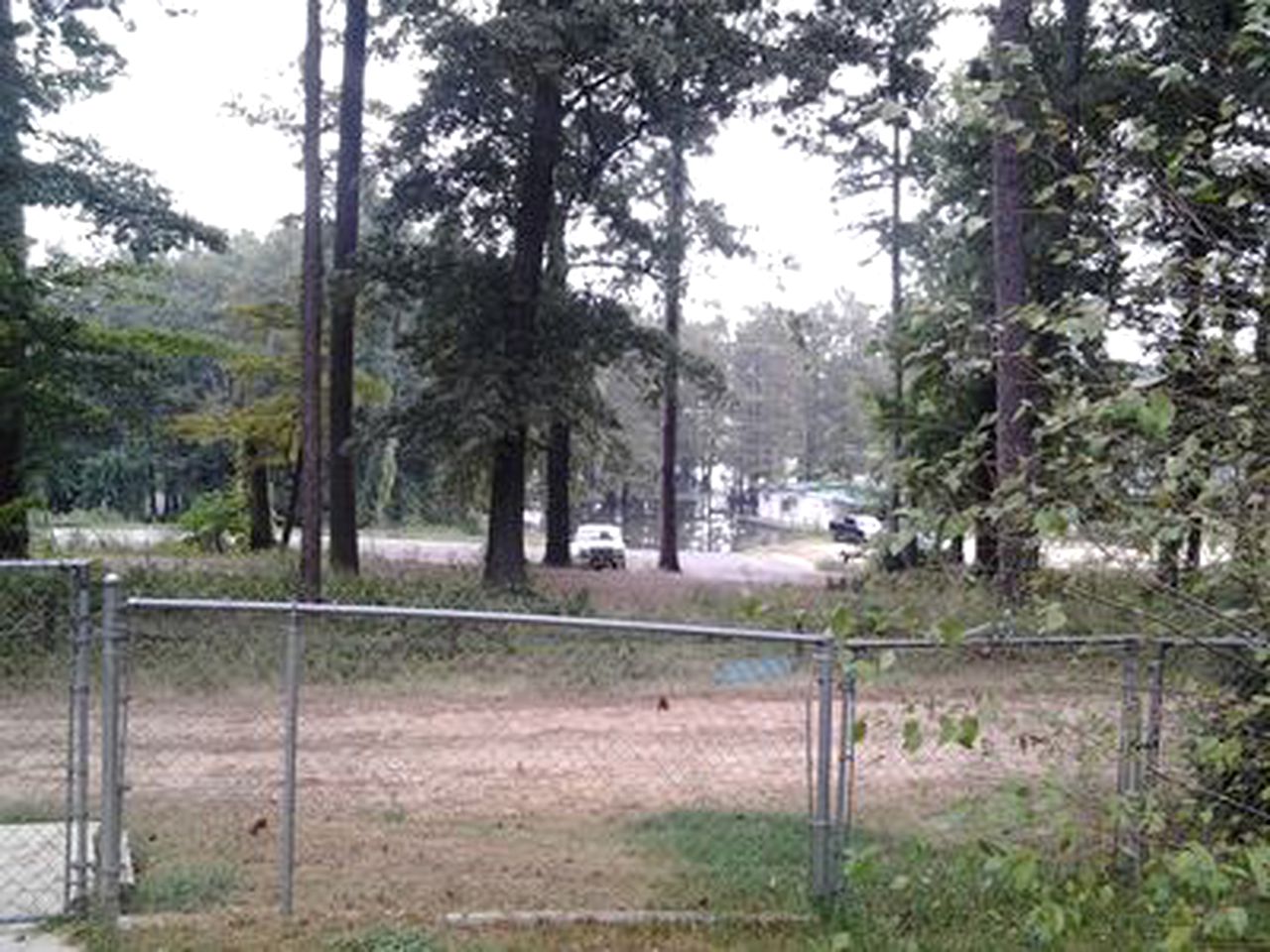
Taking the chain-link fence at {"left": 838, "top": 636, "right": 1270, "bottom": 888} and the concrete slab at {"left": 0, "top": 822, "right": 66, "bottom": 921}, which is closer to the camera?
the chain-link fence at {"left": 838, "top": 636, "right": 1270, "bottom": 888}

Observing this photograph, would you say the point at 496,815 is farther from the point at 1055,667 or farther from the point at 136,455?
the point at 136,455

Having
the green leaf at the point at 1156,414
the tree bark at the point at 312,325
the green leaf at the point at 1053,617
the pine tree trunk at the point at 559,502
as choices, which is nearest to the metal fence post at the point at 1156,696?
the green leaf at the point at 1053,617

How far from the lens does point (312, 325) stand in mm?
19266

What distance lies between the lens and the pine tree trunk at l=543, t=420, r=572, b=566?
3472 cm

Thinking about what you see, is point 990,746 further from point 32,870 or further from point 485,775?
point 32,870

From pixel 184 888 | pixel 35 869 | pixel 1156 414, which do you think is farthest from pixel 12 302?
pixel 1156 414

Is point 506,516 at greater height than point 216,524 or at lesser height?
greater

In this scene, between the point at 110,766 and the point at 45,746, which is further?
the point at 45,746

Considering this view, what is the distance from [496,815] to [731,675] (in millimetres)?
1736

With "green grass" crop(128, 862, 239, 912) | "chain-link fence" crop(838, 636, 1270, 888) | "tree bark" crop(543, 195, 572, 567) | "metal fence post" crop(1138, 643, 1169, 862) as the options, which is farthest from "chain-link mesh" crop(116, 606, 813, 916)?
"tree bark" crop(543, 195, 572, 567)

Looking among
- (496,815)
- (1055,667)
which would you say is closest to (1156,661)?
(1055,667)

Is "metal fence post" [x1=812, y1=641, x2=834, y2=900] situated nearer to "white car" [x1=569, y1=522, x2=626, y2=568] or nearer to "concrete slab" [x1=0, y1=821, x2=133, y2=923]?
"concrete slab" [x1=0, y1=821, x2=133, y2=923]

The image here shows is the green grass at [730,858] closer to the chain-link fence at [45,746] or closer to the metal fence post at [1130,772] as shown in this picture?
the metal fence post at [1130,772]

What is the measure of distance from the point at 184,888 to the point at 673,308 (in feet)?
95.4
